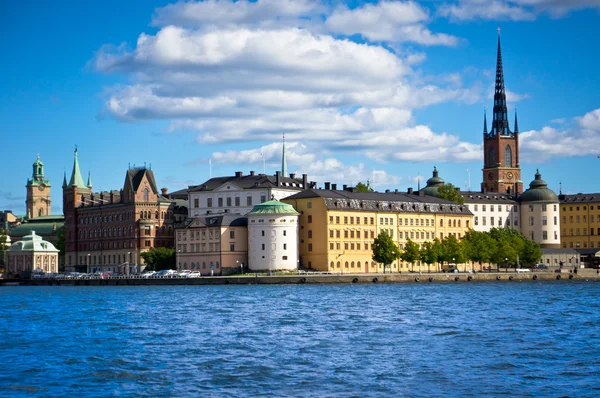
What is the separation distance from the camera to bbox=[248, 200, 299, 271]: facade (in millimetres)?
119438

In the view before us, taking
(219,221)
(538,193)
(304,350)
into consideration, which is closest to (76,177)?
(219,221)

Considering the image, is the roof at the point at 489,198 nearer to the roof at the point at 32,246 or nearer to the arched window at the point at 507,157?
the arched window at the point at 507,157

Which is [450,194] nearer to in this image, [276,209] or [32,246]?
[276,209]

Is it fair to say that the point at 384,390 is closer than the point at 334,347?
Yes

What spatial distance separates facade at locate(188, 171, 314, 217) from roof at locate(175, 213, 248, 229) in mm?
7867

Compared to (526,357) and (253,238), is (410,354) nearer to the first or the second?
(526,357)

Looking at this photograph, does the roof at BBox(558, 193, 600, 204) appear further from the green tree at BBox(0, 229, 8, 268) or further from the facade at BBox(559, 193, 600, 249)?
the green tree at BBox(0, 229, 8, 268)

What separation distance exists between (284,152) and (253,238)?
3695cm

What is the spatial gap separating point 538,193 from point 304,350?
131584mm

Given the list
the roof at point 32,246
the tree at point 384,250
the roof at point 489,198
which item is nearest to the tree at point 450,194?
the roof at point 489,198

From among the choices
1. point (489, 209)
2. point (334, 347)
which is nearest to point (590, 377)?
point (334, 347)

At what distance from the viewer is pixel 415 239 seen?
134500 mm

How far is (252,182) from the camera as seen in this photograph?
141 m

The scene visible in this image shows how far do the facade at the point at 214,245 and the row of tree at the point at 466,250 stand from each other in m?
16.4
